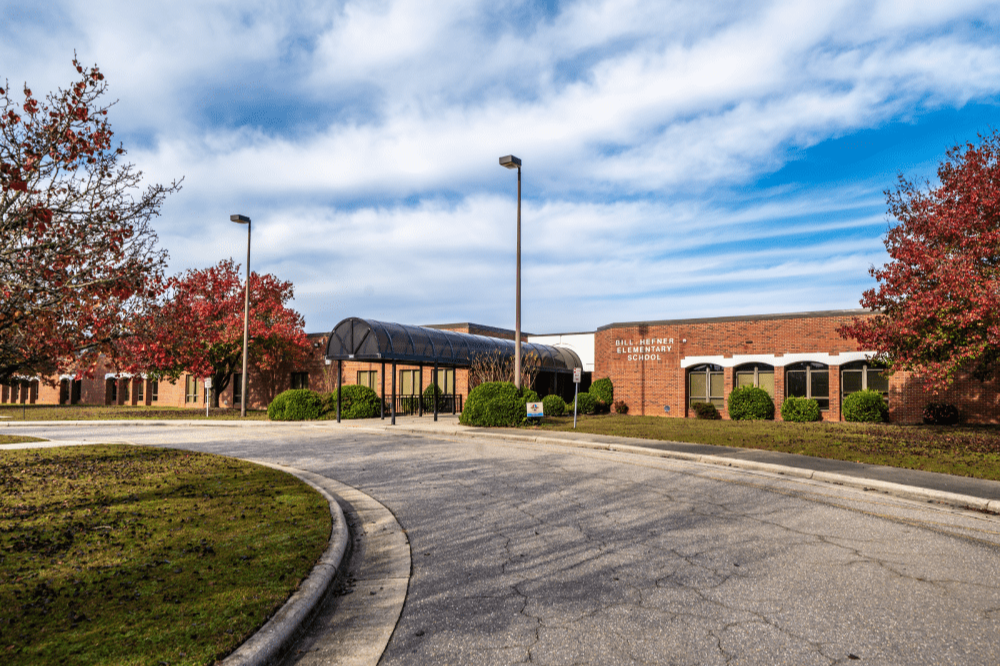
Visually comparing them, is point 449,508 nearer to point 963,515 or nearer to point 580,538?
point 580,538

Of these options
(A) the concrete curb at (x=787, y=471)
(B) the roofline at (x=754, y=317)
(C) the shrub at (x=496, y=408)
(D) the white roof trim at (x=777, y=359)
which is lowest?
(A) the concrete curb at (x=787, y=471)

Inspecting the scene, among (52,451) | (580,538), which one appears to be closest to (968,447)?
(580,538)

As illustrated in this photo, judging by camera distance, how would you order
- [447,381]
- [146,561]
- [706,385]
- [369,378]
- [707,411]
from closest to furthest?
[146,561] → [707,411] → [706,385] → [447,381] → [369,378]

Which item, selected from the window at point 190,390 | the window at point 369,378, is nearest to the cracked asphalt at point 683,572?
the window at point 369,378

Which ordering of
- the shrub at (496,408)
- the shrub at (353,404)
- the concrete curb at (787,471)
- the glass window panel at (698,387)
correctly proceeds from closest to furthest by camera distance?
1. the concrete curb at (787,471)
2. the shrub at (496,408)
3. the shrub at (353,404)
4. the glass window panel at (698,387)

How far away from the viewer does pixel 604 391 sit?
32.5 meters

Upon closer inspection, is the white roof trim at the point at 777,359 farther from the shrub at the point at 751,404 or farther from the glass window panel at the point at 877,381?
the shrub at the point at 751,404

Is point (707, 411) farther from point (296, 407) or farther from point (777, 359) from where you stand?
point (296, 407)

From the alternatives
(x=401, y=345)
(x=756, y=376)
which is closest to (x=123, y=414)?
(x=401, y=345)

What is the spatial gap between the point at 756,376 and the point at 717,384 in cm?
180

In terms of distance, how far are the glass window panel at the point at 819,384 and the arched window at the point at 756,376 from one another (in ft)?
5.45

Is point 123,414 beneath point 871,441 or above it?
beneath

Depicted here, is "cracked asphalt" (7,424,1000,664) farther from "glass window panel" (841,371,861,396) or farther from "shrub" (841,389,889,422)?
"glass window panel" (841,371,861,396)

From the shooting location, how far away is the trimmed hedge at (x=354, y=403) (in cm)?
2753
